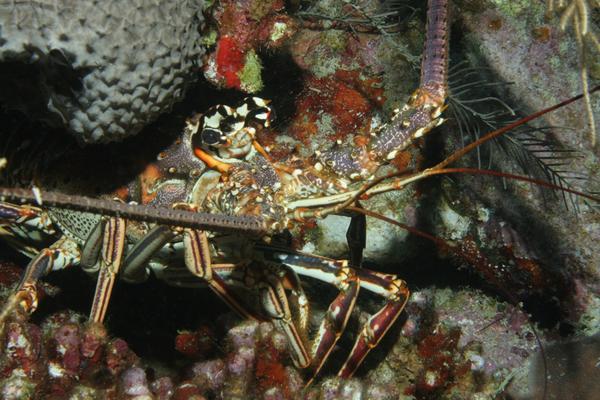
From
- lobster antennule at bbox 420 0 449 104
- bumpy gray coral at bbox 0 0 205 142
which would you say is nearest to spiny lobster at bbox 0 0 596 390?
lobster antennule at bbox 420 0 449 104

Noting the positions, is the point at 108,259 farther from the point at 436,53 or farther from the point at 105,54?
the point at 436,53

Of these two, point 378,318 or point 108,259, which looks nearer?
point 108,259

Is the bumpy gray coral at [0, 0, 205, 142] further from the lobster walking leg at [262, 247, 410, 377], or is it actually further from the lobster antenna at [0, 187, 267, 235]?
the lobster walking leg at [262, 247, 410, 377]

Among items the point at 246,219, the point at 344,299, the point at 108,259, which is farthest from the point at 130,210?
the point at 344,299

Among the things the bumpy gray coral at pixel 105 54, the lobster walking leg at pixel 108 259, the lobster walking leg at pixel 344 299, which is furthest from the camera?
the lobster walking leg at pixel 344 299

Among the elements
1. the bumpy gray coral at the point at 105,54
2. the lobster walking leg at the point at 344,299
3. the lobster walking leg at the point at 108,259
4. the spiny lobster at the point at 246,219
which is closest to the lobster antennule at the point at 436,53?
the spiny lobster at the point at 246,219

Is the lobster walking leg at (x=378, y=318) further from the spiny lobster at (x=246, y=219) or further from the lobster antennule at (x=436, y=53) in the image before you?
the lobster antennule at (x=436, y=53)

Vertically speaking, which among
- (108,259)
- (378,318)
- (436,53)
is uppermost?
(436,53)

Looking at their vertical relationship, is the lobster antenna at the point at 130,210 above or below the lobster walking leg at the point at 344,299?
above
